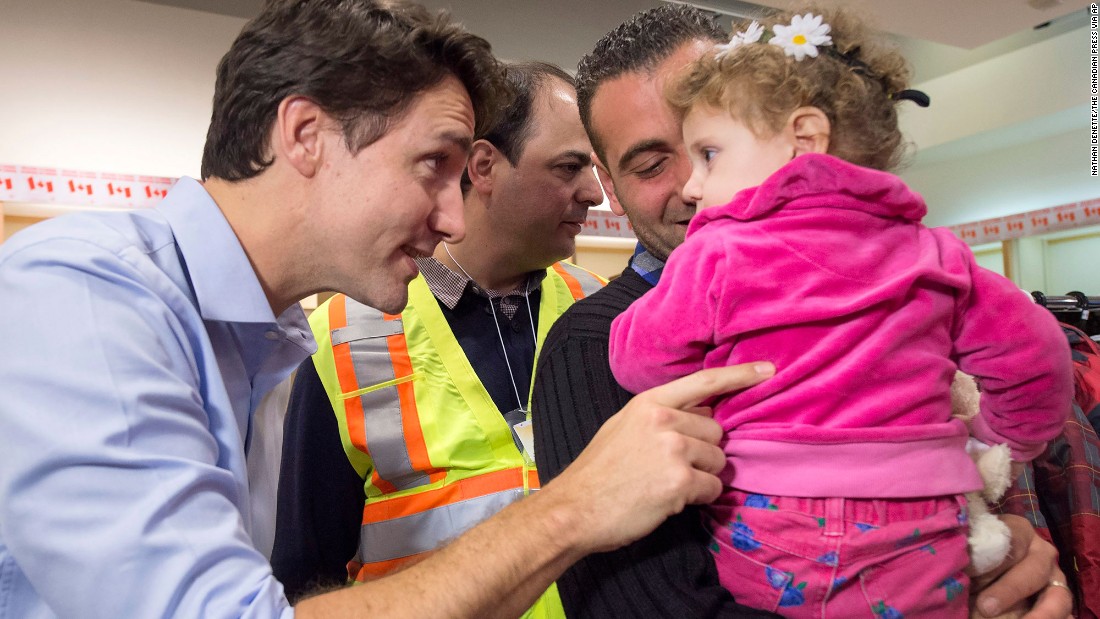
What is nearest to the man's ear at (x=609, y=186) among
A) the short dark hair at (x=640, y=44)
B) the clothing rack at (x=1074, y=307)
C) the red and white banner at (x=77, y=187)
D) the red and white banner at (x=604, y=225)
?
the short dark hair at (x=640, y=44)

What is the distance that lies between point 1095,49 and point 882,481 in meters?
7.37

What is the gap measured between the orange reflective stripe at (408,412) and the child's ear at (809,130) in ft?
3.63

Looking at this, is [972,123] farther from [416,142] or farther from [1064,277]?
[416,142]

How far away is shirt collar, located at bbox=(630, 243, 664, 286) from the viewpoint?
5.04 feet

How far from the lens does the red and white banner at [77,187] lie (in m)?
A: 4.33

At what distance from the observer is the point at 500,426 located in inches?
78.0

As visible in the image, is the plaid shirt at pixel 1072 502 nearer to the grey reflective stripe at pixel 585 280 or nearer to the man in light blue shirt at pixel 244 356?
the man in light blue shirt at pixel 244 356

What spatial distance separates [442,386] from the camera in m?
2.02

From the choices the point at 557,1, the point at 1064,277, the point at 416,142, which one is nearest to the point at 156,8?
the point at 557,1

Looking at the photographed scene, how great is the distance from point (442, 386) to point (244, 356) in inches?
22.7

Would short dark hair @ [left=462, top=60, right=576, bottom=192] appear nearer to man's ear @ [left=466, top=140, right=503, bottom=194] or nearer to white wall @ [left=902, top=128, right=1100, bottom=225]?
man's ear @ [left=466, top=140, right=503, bottom=194]

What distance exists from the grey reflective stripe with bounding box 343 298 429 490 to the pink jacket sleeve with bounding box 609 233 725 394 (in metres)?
0.89

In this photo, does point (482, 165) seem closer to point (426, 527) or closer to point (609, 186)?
point (609, 186)

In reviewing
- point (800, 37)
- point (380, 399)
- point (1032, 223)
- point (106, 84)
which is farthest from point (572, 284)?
point (1032, 223)
